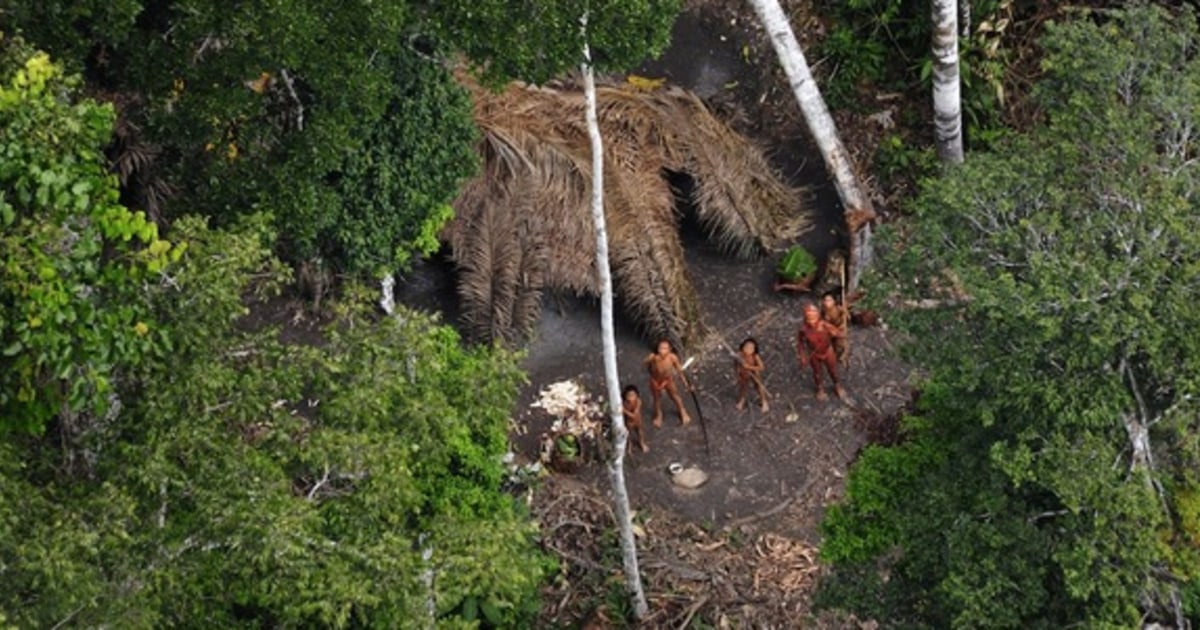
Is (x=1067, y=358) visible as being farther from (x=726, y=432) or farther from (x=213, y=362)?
(x=726, y=432)

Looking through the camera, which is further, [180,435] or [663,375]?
[663,375]

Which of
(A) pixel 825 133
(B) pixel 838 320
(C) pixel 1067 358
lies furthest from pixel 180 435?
(A) pixel 825 133

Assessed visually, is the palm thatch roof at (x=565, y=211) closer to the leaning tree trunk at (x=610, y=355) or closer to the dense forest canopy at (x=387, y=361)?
the dense forest canopy at (x=387, y=361)

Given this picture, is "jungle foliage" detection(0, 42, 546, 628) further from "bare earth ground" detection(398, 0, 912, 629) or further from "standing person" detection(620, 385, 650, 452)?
"standing person" detection(620, 385, 650, 452)

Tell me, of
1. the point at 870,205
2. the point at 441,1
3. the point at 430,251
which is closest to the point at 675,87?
the point at 870,205

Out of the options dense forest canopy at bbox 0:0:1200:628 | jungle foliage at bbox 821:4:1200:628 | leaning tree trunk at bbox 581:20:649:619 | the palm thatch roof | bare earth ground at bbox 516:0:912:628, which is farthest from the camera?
the palm thatch roof

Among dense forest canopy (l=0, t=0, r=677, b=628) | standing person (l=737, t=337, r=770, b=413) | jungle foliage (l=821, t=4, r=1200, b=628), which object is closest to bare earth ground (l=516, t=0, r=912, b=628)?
standing person (l=737, t=337, r=770, b=413)
